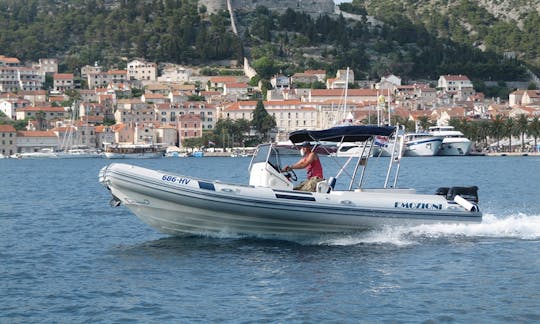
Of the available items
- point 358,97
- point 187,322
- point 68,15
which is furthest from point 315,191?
point 68,15

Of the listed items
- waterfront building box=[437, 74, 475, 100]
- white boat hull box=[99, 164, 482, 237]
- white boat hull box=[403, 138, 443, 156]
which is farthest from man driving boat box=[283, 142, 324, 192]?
waterfront building box=[437, 74, 475, 100]

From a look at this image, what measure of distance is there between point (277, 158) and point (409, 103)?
126344mm

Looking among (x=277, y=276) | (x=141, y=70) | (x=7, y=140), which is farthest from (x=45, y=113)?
(x=277, y=276)

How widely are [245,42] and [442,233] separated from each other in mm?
153170

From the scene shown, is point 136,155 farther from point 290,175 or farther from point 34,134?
point 290,175

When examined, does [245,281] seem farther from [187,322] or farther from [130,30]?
[130,30]

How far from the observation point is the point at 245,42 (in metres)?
172

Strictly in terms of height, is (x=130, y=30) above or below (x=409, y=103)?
above

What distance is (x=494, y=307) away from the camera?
51.3 ft

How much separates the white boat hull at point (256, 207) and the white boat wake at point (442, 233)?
187mm

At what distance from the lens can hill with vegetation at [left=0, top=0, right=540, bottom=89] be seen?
165000mm

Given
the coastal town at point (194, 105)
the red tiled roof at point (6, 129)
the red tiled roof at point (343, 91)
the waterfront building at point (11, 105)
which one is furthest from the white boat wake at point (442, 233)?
the waterfront building at point (11, 105)

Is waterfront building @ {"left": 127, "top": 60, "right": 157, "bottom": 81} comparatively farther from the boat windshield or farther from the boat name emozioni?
the boat name emozioni

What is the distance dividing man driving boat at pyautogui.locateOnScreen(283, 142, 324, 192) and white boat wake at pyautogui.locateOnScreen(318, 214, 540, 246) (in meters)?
1.22
